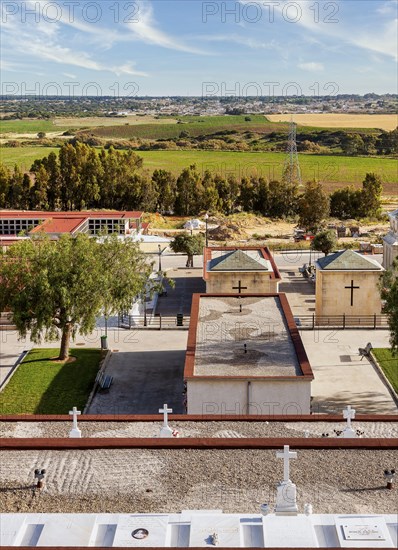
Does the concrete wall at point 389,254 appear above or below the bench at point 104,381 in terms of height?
above

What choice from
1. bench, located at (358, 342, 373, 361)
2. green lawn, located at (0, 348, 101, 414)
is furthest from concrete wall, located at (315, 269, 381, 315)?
green lawn, located at (0, 348, 101, 414)

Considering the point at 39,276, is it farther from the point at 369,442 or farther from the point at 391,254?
the point at 391,254

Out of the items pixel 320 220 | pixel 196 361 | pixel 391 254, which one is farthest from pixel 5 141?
pixel 196 361

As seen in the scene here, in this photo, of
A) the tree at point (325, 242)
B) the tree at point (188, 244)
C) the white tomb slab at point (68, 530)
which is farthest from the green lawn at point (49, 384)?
the tree at point (325, 242)

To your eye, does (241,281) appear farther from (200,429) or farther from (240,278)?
(200,429)

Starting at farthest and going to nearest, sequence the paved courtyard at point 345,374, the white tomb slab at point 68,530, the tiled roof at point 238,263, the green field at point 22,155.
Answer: the green field at point 22,155 → the tiled roof at point 238,263 → the paved courtyard at point 345,374 → the white tomb slab at point 68,530

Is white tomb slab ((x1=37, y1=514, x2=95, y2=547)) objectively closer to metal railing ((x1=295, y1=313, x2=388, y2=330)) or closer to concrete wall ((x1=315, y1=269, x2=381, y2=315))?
metal railing ((x1=295, y1=313, x2=388, y2=330))

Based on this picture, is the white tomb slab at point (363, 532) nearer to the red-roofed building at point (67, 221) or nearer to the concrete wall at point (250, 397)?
the concrete wall at point (250, 397)

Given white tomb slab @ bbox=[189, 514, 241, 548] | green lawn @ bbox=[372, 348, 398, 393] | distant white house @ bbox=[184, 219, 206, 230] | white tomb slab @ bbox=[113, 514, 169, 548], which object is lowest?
green lawn @ bbox=[372, 348, 398, 393]
